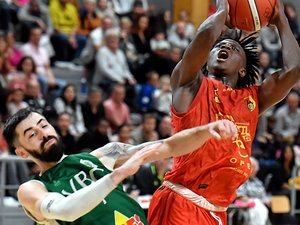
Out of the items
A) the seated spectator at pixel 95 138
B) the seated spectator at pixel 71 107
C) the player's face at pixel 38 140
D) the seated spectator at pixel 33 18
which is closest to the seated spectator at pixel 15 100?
the seated spectator at pixel 71 107

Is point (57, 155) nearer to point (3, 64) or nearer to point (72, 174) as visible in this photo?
point (72, 174)

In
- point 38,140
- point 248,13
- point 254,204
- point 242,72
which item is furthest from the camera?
point 254,204

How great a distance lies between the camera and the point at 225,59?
4.72 metres

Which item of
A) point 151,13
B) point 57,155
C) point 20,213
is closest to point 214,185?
point 57,155

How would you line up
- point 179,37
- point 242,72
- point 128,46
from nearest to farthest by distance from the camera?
1. point 242,72
2. point 128,46
3. point 179,37

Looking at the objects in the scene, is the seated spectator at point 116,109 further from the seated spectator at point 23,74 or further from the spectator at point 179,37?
the spectator at point 179,37

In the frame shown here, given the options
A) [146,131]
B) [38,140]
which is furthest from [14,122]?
[146,131]

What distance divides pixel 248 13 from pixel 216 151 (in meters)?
0.88

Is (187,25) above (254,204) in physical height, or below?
above

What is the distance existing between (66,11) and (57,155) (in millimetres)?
8758

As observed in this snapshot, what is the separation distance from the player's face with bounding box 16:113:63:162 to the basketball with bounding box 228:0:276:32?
4.38ft

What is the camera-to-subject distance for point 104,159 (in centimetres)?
447

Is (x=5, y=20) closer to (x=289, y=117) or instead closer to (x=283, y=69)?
(x=289, y=117)

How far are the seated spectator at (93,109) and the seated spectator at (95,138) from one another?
1.70 ft
